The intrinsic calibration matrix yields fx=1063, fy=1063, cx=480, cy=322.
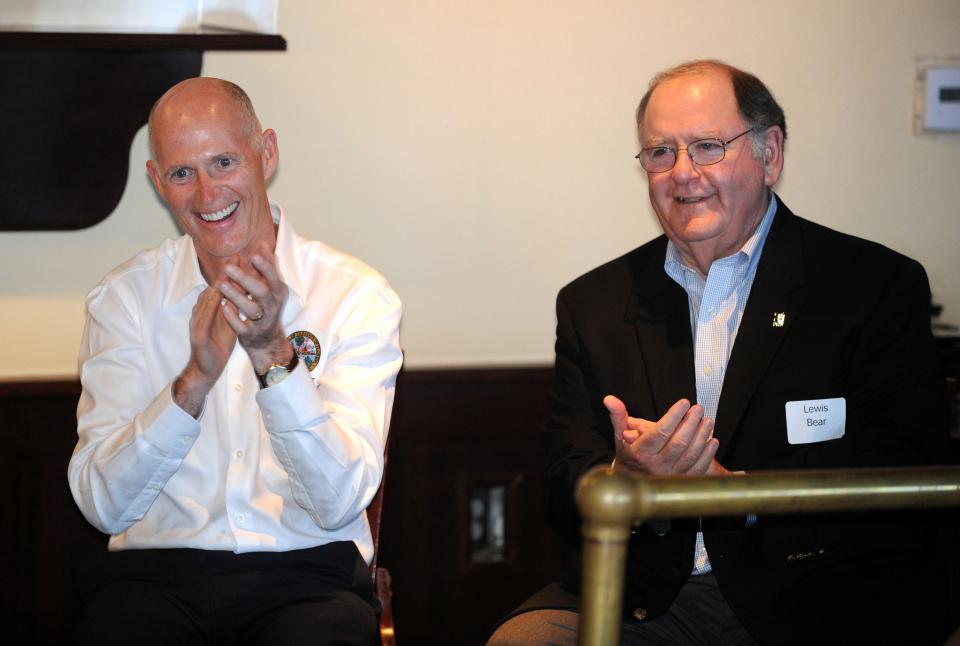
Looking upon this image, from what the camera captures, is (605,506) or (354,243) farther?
(354,243)

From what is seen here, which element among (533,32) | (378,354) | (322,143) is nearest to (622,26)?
(533,32)

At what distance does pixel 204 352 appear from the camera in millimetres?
2234

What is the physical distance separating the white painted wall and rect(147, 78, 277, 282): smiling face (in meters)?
0.79

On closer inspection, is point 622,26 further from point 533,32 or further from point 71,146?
point 71,146

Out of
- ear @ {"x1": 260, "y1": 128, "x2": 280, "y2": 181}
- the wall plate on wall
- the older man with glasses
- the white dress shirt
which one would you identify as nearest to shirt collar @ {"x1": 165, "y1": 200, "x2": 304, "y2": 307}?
the white dress shirt

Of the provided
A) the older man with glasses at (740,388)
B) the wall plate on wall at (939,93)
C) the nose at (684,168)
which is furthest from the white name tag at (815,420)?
the wall plate on wall at (939,93)

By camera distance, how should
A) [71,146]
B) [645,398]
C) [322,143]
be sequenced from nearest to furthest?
[645,398], [71,146], [322,143]

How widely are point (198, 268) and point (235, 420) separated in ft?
1.33

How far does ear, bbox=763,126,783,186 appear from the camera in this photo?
252 cm

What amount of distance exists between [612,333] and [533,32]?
1.28m

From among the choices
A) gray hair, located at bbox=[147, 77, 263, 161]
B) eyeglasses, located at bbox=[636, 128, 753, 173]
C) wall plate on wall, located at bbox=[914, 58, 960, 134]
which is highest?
wall plate on wall, located at bbox=[914, 58, 960, 134]

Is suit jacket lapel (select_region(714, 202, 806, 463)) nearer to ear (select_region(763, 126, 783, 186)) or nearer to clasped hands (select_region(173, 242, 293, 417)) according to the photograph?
ear (select_region(763, 126, 783, 186))

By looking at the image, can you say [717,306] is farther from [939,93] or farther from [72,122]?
[72,122]

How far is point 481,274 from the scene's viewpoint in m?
3.46
